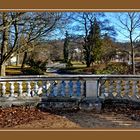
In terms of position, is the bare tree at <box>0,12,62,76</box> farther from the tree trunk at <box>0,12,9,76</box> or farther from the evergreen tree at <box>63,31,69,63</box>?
the evergreen tree at <box>63,31,69,63</box>

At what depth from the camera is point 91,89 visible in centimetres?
663

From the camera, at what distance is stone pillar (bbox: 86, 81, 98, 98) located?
661cm

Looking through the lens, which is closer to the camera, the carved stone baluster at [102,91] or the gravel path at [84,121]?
the gravel path at [84,121]

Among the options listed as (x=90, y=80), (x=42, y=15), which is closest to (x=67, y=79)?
(x=90, y=80)

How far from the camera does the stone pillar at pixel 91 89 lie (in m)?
6.61

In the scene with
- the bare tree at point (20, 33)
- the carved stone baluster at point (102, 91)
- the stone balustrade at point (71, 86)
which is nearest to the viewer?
the bare tree at point (20, 33)

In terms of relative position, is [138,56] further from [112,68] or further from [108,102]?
[108,102]

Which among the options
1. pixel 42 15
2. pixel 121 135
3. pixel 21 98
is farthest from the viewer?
pixel 21 98

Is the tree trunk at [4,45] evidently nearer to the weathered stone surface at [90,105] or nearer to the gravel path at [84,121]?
the gravel path at [84,121]

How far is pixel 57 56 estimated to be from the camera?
6.27m

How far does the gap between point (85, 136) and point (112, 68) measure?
1.08 m

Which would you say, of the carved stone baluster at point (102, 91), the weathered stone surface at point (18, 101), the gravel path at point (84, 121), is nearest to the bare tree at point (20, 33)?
the weathered stone surface at point (18, 101)

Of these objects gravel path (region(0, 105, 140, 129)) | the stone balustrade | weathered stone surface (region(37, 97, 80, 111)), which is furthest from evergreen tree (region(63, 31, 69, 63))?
gravel path (region(0, 105, 140, 129))

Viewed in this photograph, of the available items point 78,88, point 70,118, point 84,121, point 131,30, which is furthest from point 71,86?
point 131,30
